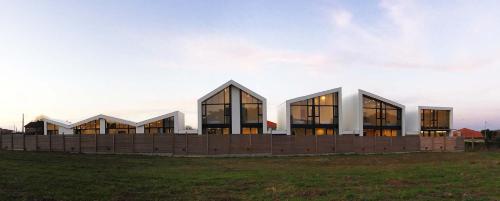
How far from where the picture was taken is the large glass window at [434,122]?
48.0 metres

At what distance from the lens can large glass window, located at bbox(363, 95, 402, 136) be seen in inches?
1777

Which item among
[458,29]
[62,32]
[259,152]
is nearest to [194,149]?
[259,152]

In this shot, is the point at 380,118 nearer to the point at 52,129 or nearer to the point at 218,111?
the point at 218,111

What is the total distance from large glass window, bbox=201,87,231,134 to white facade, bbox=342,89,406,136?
41.1ft

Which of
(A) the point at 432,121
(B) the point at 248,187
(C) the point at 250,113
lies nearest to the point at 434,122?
(A) the point at 432,121

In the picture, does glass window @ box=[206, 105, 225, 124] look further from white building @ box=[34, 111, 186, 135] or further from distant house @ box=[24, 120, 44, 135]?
distant house @ box=[24, 120, 44, 135]

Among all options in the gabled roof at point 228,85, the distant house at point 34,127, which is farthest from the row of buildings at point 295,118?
the distant house at point 34,127

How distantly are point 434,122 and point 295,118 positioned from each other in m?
17.5

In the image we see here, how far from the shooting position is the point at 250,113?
42.0m

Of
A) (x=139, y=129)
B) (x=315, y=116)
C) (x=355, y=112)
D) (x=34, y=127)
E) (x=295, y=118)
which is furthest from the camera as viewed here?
(x=34, y=127)

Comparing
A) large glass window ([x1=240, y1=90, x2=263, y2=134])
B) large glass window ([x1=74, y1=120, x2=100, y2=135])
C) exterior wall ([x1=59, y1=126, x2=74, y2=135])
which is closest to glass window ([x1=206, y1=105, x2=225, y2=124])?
large glass window ([x1=240, y1=90, x2=263, y2=134])

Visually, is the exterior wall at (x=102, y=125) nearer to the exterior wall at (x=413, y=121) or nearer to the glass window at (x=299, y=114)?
the glass window at (x=299, y=114)

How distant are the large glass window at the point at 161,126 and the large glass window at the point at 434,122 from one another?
2802 cm

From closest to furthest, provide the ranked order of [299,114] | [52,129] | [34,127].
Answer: [299,114]
[52,129]
[34,127]
